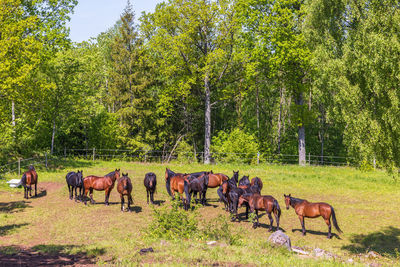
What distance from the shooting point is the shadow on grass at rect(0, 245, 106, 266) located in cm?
907

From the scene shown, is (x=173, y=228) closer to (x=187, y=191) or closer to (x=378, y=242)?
(x=187, y=191)

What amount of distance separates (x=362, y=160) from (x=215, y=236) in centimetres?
774

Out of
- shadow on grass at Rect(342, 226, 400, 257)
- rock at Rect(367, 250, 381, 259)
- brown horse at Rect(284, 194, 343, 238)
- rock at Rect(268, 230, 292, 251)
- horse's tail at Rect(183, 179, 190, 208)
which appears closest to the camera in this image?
rock at Rect(268, 230, 292, 251)

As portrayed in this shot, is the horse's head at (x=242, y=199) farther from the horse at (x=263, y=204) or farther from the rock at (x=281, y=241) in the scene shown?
the rock at (x=281, y=241)

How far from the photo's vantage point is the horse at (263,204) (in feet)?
44.3

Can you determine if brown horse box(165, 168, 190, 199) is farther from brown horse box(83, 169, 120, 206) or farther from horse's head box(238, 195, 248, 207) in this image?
horse's head box(238, 195, 248, 207)

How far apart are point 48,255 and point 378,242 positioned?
1171 cm

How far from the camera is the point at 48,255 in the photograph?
996cm

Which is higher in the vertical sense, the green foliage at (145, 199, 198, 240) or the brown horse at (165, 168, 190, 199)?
the brown horse at (165, 168, 190, 199)

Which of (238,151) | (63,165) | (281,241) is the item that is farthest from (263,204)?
(63,165)

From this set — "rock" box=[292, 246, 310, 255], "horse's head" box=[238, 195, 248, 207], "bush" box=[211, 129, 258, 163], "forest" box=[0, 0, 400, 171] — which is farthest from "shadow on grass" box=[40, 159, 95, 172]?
"rock" box=[292, 246, 310, 255]

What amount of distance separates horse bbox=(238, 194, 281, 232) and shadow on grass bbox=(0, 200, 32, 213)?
10827 millimetres

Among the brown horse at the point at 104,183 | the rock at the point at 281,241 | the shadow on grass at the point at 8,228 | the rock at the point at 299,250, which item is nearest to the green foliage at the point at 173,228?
the rock at the point at 281,241

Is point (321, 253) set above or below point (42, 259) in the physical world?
below
